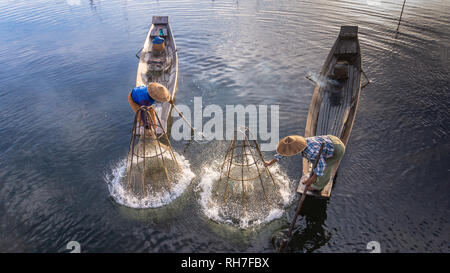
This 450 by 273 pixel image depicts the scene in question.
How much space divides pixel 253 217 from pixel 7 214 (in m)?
5.46

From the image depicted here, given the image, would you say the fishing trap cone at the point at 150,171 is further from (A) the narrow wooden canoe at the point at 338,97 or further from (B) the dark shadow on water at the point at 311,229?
(A) the narrow wooden canoe at the point at 338,97

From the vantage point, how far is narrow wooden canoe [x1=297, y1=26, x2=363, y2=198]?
6988 millimetres

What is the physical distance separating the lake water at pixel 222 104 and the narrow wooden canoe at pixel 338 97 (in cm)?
77

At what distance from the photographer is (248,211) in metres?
5.93

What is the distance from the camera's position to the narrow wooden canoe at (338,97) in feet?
22.9

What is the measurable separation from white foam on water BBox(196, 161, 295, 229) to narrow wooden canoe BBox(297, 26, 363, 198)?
716 millimetres

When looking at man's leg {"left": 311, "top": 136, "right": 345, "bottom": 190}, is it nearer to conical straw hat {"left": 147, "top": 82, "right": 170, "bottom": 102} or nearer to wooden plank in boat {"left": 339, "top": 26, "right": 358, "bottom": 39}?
conical straw hat {"left": 147, "top": 82, "right": 170, "bottom": 102}

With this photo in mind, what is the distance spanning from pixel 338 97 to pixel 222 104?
3632 mm

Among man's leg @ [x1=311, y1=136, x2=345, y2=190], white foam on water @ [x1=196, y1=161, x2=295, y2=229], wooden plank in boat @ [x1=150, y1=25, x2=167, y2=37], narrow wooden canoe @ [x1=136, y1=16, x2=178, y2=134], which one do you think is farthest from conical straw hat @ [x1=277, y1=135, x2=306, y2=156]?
wooden plank in boat @ [x1=150, y1=25, x2=167, y2=37]

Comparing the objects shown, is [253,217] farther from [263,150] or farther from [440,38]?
[440,38]

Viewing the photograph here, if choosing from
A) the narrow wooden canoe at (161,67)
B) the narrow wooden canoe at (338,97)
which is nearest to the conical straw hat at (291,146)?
the narrow wooden canoe at (338,97)
